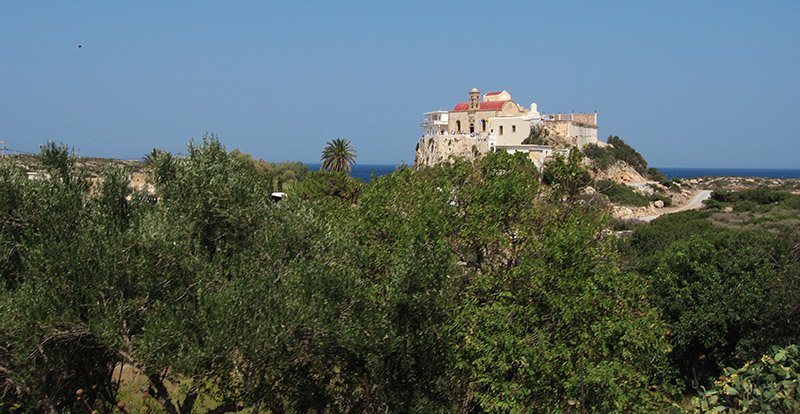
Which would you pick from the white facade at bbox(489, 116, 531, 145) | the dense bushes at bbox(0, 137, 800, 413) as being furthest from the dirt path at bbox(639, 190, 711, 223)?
the dense bushes at bbox(0, 137, 800, 413)

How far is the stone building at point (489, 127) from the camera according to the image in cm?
7556

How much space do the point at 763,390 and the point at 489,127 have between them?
72.7 metres

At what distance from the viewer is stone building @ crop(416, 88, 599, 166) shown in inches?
2975

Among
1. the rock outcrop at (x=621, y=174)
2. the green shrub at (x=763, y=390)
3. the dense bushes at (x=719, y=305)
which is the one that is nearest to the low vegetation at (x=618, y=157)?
the rock outcrop at (x=621, y=174)

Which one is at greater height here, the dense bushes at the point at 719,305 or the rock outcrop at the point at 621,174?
the rock outcrop at the point at 621,174

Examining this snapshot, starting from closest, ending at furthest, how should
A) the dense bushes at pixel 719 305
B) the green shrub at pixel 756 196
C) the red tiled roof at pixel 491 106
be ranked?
1. the dense bushes at pixel 719 305
2. the green shrub at pixel 756 196
3. the red tiled roof at pixel 491 106

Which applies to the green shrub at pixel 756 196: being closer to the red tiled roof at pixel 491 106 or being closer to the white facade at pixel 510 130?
the white facade at pixel 510 130

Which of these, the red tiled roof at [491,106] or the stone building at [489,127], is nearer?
the stone building at [489,127]

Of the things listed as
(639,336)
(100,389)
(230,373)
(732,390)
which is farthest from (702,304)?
(100,389)

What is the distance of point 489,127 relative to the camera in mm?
79500

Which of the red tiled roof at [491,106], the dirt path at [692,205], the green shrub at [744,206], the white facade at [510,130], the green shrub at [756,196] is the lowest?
the dirt path at [692,205]

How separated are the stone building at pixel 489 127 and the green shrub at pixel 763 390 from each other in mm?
61822

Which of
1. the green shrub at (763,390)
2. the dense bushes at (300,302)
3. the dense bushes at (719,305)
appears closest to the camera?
the green shrub at (763,390)

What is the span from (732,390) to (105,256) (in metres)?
8.88
